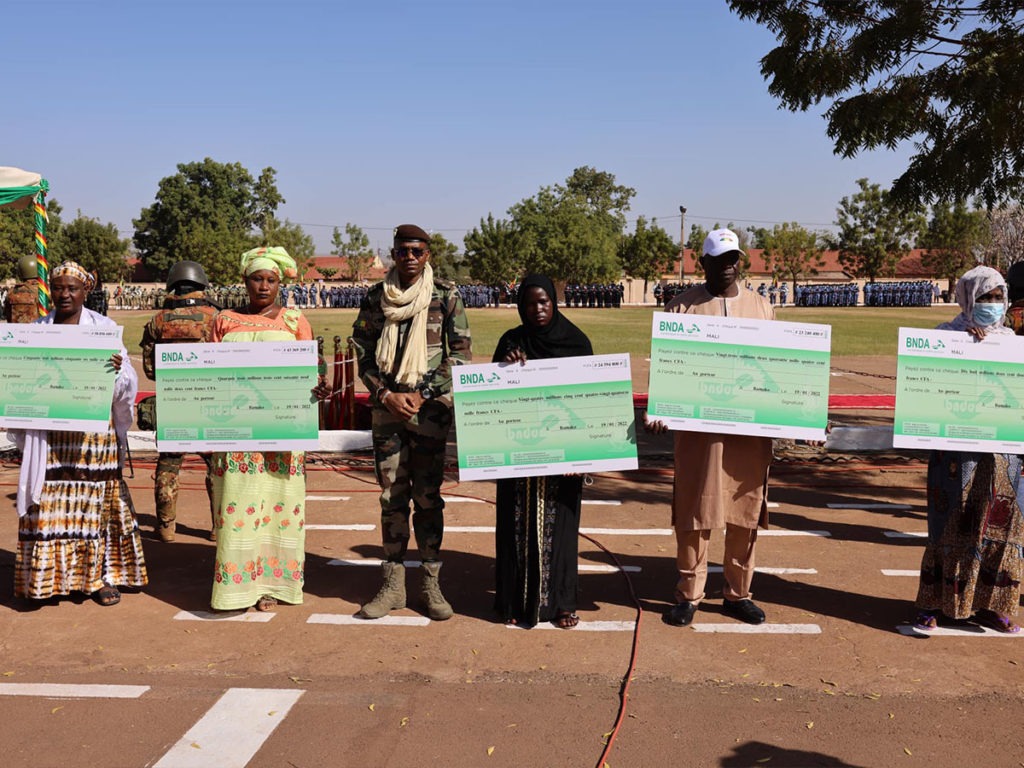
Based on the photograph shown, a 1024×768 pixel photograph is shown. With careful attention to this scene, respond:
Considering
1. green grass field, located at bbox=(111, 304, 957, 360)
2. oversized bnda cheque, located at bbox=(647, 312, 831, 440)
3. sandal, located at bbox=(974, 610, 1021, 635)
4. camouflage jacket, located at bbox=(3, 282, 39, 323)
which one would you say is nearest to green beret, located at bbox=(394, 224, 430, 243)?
oversized bnda cheque, located at bbox=(647, 312, 831, 440)

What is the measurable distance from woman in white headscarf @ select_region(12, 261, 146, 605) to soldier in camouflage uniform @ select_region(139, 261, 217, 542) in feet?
3.82

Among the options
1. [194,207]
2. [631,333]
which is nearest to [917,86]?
[631,333]

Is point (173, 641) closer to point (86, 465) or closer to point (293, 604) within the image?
point (293, 604)

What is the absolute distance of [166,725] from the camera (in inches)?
152

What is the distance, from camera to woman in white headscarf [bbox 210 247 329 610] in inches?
201

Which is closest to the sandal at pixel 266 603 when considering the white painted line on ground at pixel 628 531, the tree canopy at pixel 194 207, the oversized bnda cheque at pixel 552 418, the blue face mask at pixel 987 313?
the oversized bnda cheque at pixel 552 418

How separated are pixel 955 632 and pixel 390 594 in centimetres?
305

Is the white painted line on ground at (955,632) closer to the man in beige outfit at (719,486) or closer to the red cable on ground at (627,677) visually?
the man in beige outfit at (719,486)

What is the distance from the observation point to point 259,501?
516cm

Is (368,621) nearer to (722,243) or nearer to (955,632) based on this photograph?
(722,243)

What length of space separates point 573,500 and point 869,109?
16.8ft

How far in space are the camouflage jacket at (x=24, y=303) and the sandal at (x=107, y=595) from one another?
520 cm

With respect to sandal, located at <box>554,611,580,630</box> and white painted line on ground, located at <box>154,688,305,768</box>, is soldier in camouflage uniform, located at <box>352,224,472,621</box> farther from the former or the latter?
white painted line on ground, located at <box>154,688,305,768</box>

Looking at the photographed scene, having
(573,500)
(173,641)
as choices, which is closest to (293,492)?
(173,641)
